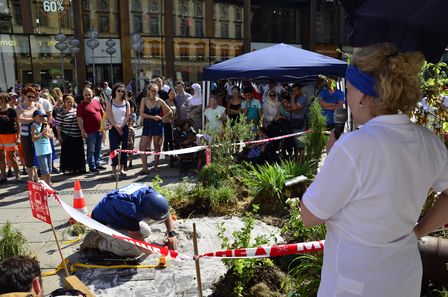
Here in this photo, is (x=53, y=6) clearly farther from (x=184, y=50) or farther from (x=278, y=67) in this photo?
(x=278, y=67)

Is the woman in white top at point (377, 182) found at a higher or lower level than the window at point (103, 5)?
lower

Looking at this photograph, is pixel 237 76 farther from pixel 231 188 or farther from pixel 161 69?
pixel 161 69

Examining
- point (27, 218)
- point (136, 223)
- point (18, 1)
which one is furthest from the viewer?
point (18, 1)

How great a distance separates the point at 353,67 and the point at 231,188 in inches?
194

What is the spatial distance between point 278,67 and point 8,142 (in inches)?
225

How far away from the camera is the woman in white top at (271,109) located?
9754mm

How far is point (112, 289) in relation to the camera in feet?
13.1

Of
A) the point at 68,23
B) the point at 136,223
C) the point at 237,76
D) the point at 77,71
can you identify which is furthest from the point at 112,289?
the point at 68,23

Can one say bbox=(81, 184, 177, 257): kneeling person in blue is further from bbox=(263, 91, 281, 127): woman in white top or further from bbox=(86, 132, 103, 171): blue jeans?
bbox=(263, 91, 281, 127): woman in white top

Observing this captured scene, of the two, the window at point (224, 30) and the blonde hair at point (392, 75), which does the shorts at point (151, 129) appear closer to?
the blonde hair at point (392, 75)

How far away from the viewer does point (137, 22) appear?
27859 millimetres

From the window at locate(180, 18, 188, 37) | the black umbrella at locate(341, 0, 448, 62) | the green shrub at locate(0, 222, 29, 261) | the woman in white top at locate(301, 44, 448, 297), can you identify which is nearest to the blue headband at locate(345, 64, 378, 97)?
the woman in white top at locate(301, 44, 448, 297)

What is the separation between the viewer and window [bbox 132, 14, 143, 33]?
27719mm

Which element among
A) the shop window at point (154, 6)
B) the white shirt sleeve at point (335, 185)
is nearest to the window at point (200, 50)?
the shop window at point (154, 6)
